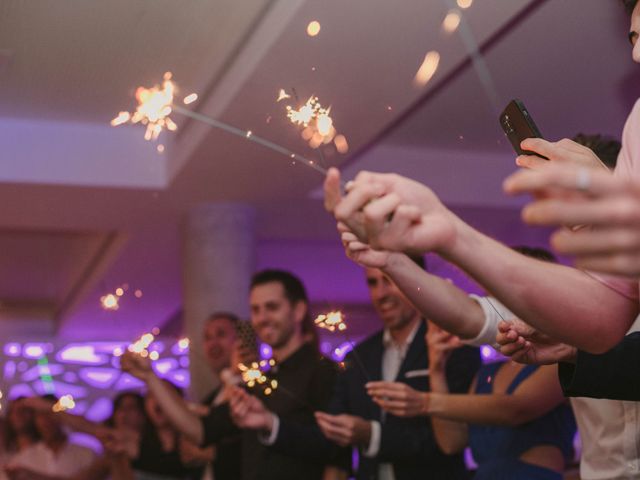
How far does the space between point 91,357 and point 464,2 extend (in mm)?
7288

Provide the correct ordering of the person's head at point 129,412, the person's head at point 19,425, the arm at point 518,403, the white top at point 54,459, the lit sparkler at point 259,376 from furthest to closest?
the person's head at point 19,425 → the person's head at point 129,412 → the white top at point 54,459 → the lit sparkler at point 259,376 → the arm at point 518,403

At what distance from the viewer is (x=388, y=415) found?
2.67 metres

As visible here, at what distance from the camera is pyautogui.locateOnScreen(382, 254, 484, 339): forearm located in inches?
58.1

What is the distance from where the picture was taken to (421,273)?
1566mm

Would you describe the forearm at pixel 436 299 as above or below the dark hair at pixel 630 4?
below

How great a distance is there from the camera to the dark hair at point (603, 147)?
198cm

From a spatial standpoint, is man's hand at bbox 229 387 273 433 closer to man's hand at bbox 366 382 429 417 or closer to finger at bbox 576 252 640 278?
man's hand at bbox 366 382 429 417

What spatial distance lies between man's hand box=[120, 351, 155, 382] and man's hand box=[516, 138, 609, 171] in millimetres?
1989

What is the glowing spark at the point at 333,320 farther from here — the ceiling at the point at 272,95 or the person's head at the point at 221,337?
the person's head at the point at 221,337

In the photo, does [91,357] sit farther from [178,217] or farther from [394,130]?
[394,130]

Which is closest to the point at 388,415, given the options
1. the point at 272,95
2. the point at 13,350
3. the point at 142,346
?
the point at 142,346

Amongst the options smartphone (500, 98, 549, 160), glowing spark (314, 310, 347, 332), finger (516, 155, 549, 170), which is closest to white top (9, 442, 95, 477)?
glowing spark (314, 310, 347, 332)

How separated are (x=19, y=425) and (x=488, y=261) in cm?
460

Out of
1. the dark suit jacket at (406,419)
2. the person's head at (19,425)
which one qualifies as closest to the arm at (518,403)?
the dark suit jacket at (406,419)
